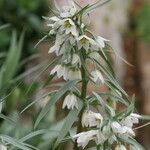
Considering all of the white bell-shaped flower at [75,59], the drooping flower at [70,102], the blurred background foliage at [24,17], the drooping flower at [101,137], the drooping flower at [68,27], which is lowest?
the blurred background foliage at [24,17]

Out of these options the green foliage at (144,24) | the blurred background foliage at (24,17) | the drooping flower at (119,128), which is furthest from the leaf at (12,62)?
the green foliage at (144,24)

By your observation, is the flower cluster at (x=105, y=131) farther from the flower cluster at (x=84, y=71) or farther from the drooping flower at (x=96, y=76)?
the drooping flower at (x=96, y=76)

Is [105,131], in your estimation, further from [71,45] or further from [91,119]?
[71,45]

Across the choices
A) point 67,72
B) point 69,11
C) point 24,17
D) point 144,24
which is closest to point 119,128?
point 67,72

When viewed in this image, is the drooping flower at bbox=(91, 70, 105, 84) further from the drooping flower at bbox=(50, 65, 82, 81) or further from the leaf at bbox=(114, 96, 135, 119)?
the leaf at bbox=(114, 96, 135, 119)

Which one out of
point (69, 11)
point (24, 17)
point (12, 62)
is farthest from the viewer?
point (24, 17)

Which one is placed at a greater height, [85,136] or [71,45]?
[71,45]
